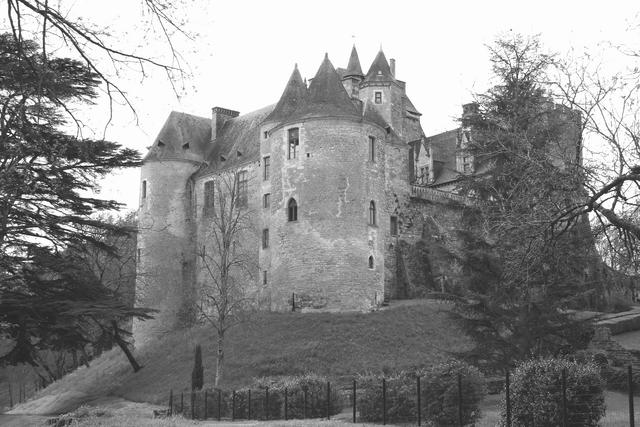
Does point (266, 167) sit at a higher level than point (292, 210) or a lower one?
higher

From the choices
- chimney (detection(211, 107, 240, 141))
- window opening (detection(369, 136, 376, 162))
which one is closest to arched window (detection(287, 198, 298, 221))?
window opening (detection(369, 136, 376, 162))

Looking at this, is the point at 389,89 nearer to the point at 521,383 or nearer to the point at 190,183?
the point at 190,183

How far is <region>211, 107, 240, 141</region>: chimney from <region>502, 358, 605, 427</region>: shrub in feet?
134

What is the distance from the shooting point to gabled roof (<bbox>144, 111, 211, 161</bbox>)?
166ft

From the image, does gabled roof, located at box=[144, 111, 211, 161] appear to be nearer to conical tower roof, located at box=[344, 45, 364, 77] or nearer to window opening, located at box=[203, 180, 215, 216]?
window opening, located at box=[203, 180, 215, 216]

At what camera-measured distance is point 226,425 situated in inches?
793

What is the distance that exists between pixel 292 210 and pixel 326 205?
1.98 meters

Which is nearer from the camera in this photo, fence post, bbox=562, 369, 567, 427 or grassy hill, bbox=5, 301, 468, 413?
fence post, bbox=562, 369, 567, 427

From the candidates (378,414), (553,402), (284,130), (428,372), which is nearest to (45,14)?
(553,402)

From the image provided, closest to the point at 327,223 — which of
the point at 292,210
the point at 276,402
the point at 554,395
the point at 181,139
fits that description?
the point at 292,210

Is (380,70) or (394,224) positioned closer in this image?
(394,224)

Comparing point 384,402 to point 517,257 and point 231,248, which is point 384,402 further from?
point 231,248

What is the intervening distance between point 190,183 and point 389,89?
1380cm

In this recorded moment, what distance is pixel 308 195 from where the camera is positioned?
130 feet
